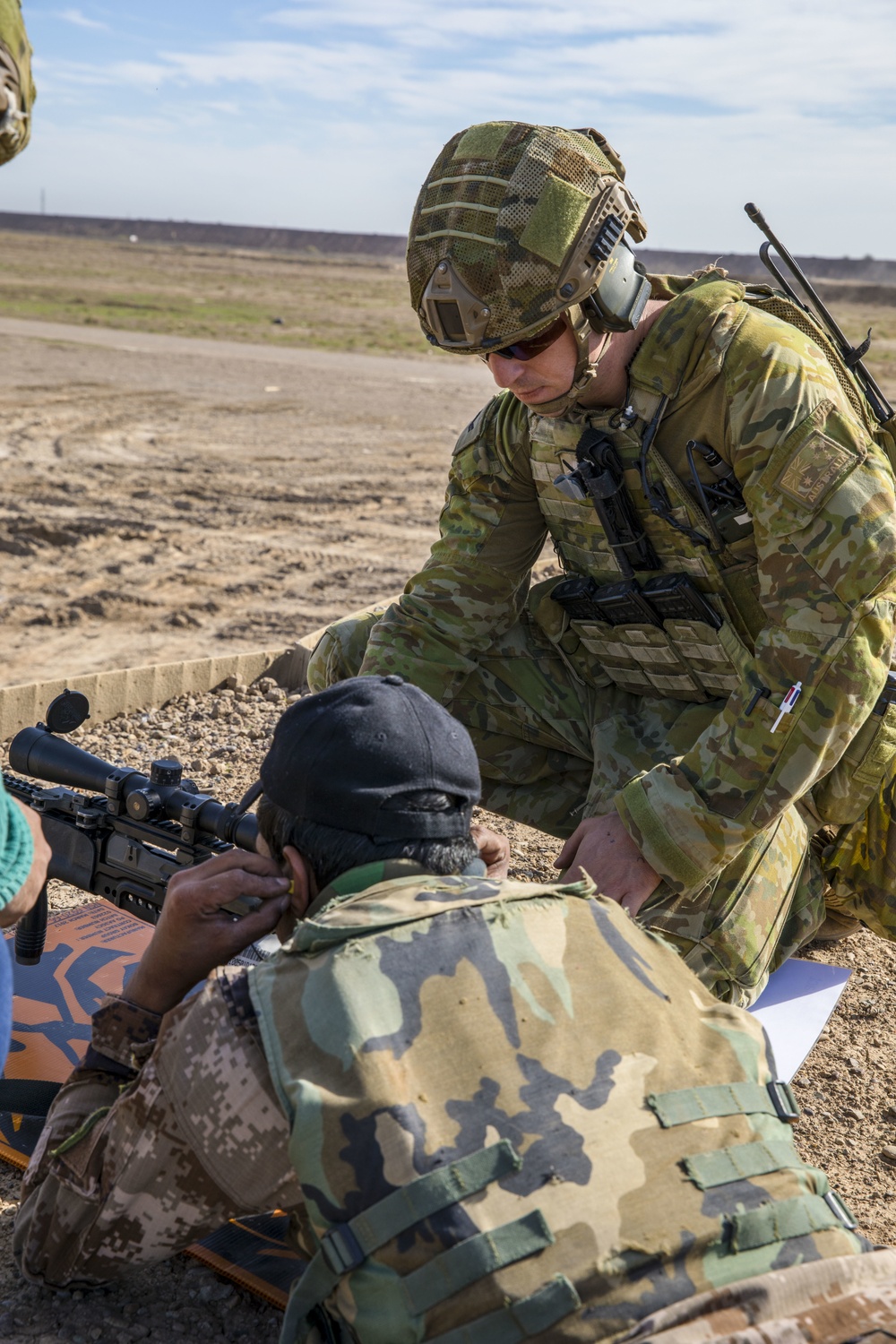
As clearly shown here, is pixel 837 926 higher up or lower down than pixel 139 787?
lower down

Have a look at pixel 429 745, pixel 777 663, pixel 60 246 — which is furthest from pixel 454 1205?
pixel 60 246

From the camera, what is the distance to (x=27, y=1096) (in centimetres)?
308

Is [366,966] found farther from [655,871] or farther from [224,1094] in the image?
[655,871]

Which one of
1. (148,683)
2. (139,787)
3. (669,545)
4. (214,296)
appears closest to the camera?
(139,787)

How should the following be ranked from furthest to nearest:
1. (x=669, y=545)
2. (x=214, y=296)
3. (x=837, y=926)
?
1. (x=214, y=296)
2. (x=837, y=926)
3. (x=669, y=545)

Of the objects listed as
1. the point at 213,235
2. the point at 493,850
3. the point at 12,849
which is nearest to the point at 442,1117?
the point at 12,849

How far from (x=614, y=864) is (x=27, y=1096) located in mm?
1490

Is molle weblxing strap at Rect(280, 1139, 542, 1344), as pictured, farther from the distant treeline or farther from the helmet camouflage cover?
the distant treeline

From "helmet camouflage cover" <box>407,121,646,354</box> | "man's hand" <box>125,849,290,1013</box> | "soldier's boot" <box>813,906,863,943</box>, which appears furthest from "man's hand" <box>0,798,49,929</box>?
"soldier's boot" <box>813,906,863,943</box>

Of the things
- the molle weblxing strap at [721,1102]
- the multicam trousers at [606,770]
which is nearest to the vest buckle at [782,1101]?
the molle weblxing strap at [721,1102]

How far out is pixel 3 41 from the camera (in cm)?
187

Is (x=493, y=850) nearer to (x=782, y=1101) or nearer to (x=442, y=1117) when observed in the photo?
(x=782, y=1101)

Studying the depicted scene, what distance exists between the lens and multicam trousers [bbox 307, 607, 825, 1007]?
3447 mm

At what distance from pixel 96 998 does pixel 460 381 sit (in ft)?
60.0
